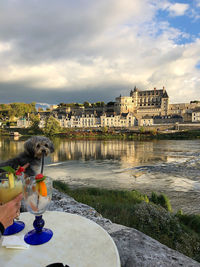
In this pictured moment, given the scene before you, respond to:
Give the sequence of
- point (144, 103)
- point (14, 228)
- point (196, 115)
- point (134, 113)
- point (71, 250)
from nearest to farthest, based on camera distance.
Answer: point (71, 250) < point (14, 228) < point (196, 115) < point (134, 113) < point (144, 103)

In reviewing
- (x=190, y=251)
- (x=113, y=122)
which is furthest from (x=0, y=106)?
(x=190, y=251)

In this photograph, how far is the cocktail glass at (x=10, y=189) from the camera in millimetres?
1931

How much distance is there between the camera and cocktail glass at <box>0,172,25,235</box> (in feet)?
6.33

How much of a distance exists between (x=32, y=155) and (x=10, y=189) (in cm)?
256

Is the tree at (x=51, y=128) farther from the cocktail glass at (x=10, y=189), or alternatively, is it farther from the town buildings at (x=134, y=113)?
the cocktail glass at (x=10, y=189)

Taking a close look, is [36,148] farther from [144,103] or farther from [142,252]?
[144,103]

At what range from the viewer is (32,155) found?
14.5ft

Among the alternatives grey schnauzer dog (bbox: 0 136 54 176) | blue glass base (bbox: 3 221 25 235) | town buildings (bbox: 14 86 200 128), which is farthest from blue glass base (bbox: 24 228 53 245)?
town buildings (bbox: 14 86 200 128)

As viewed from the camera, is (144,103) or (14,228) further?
(144,103)

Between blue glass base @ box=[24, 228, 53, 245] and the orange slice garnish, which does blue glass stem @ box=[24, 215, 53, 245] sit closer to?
blue glass base @ box=[24, 228, 53, 245]

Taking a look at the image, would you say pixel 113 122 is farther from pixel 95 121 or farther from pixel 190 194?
pixel 190 194

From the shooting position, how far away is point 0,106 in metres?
126

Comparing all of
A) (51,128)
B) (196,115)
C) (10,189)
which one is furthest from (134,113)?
(10,189)

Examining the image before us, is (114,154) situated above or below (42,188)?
below
